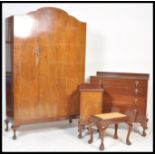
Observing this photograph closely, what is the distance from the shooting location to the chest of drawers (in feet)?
12.9

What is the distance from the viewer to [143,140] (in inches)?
148

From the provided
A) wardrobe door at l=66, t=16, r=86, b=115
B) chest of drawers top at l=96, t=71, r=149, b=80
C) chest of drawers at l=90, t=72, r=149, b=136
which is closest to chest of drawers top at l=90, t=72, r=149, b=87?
chest of drawers at l=90, t=72, r=149, b=136

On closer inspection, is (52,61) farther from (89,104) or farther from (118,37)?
(118,37)

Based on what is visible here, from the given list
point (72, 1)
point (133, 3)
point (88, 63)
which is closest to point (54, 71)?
point (88, 63)

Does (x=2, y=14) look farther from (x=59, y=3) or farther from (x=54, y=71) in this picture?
(x=54, y=71)

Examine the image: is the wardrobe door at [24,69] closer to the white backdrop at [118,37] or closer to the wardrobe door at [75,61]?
the wardrobe door at [75,61]

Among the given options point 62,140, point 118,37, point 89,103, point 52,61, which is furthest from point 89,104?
point 118,37

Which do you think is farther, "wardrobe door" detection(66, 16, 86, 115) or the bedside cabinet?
"wardrobe door" detection(66, 16, 86, 115)

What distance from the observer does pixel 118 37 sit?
4.66 metres

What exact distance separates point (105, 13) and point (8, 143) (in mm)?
2546

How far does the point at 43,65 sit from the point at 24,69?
26 cm

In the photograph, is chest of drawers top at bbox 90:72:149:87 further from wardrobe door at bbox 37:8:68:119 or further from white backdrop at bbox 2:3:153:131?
white backdrop at bbox 2:3:153:131

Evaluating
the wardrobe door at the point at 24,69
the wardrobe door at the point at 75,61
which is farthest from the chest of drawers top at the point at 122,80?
the wardrobe door at the point at 24,69

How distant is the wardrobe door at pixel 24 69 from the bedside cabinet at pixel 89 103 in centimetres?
62
